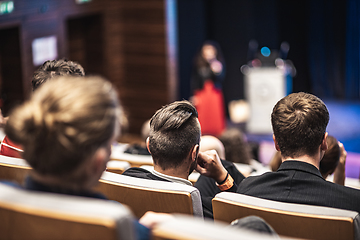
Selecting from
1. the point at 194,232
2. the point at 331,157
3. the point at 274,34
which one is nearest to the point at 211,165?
the point at 331,157

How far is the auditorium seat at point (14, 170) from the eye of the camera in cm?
136

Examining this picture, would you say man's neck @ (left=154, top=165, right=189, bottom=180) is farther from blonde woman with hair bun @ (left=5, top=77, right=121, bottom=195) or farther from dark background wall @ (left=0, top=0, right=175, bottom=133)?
dark background wall @ (left=0, top=0, right=175, bottom=133)

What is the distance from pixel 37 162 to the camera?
0.78 metres

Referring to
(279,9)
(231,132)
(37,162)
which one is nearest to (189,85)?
(279,9)

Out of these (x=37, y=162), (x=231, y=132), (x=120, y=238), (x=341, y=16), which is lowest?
(x=231, y=132)

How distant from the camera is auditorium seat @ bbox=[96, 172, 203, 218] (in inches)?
48.3

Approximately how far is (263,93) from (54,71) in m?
4.76

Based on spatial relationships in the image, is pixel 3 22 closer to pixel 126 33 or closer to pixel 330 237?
pixel 126 33

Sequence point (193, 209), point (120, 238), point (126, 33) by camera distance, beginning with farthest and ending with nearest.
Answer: point (126, 33)
point (193, 209)
point (120, 238)

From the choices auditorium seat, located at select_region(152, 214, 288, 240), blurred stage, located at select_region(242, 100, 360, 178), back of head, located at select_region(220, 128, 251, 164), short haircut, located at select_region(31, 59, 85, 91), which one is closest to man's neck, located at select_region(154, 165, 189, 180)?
short haircut, located at select_region(31, 59, 85, 91)

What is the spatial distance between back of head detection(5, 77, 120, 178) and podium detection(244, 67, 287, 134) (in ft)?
18.0

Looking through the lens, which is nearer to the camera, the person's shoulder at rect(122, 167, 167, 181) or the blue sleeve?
the blue sleeve

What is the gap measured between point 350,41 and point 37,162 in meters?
8.54

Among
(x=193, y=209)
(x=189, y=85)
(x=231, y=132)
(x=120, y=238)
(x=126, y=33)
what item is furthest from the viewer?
(x=189, y=85)
